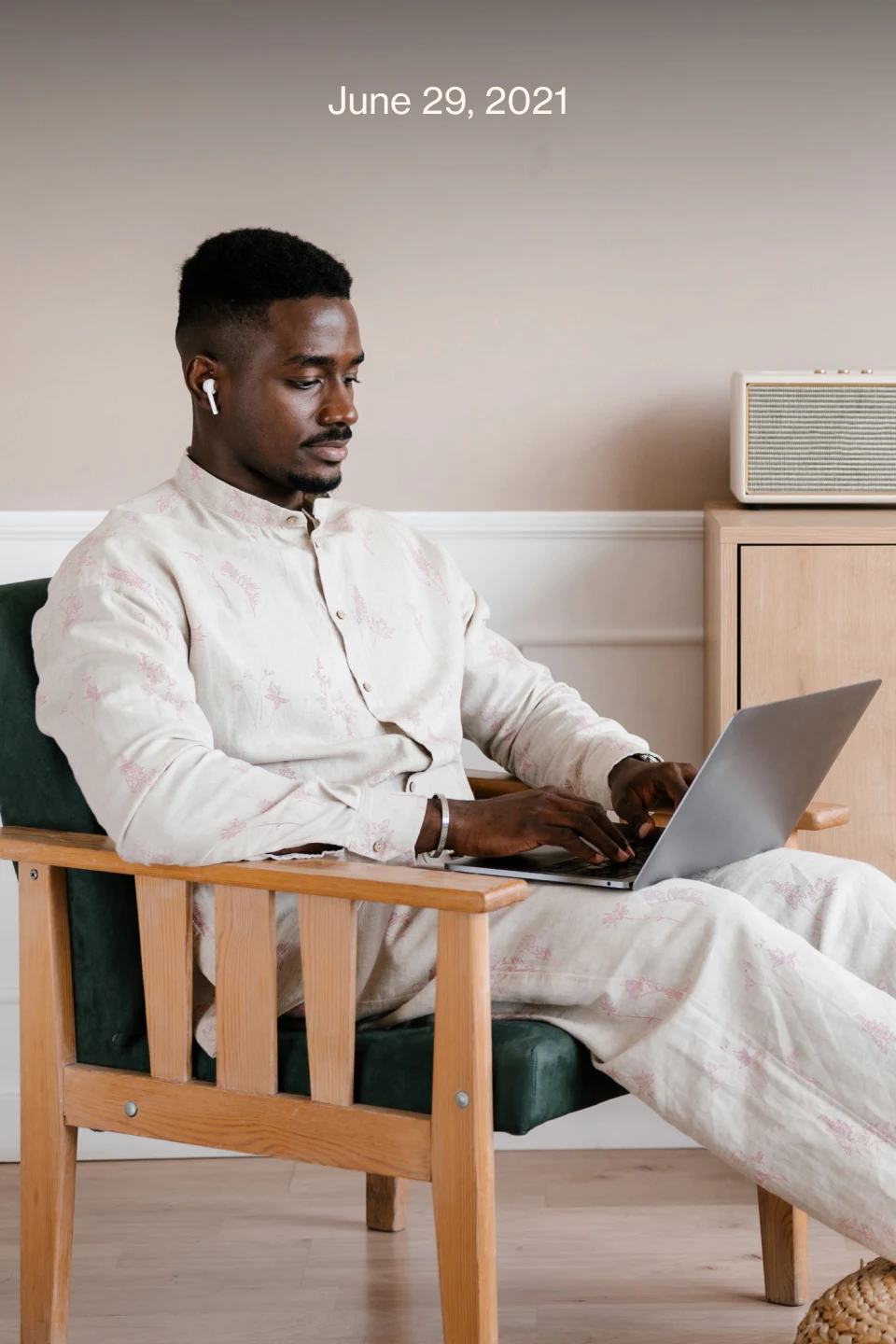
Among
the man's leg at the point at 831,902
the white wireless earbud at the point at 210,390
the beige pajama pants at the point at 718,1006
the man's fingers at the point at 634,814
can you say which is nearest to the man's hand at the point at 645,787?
the man's fingers at the point at 634,814

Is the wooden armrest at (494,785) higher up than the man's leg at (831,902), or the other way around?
the wooden armrest at (494,785)

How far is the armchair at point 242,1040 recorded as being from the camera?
142 centimetres

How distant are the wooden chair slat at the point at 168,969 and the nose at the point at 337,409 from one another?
0.59 metres

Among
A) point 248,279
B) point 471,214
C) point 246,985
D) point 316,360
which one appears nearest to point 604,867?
point 246,985

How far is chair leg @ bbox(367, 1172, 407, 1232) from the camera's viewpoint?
2.13 m

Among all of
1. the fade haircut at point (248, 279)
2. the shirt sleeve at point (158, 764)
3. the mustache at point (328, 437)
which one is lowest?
the shirt sleeve at point (158, 764)

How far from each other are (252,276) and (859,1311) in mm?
1305

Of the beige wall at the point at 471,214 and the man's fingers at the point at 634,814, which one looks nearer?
the man's fingers at the point at 634,814

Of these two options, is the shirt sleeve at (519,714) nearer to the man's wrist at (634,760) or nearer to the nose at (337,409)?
the man's wrist at (634,760)

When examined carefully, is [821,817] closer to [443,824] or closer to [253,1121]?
[443,824]

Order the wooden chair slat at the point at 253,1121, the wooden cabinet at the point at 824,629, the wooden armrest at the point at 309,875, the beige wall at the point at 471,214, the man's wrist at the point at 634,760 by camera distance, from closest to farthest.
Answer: the wooden armrest at the point at 309,875, the wooden chair slat at the point at 253,1121, the man's wrist at the point at 634,760, the wooden cabinet at the point at 824,629, the beige wall at the point at 471,214

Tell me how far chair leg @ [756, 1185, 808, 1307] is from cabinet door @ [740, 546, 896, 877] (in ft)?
1.82

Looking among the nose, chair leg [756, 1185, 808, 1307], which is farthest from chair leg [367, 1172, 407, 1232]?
the nose

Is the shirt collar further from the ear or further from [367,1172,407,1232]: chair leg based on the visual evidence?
[367,1172,407,1232]: chair leg
